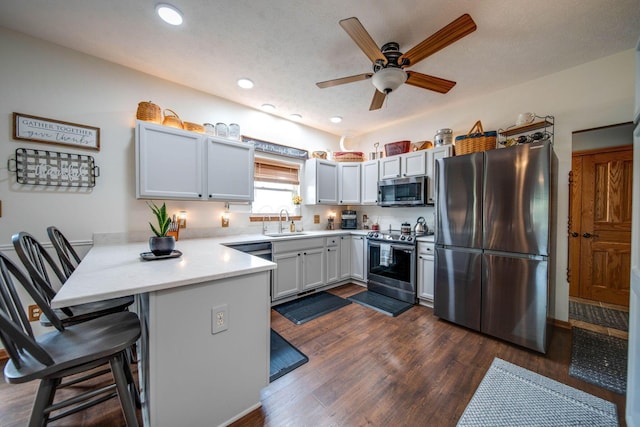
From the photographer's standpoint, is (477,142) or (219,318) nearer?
(219,318)

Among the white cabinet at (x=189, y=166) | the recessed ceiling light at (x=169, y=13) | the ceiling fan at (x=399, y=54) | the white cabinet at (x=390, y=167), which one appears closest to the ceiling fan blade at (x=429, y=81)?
the ceiling fan at (x=399, y=54)

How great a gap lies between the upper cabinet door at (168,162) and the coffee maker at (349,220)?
252cm

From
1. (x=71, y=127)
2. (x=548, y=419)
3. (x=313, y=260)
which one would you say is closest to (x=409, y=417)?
(x=548, y=419)

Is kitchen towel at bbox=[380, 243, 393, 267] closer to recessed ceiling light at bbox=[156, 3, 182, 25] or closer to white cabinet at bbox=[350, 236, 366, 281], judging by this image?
white cabinet at bbox=[350, 236, 366, 281]

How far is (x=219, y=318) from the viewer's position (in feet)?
4.31

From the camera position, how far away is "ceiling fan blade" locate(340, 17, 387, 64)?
4.91 ft

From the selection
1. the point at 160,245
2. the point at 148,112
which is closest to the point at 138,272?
the point at 160,245

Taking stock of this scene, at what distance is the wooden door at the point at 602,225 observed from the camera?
298 cm

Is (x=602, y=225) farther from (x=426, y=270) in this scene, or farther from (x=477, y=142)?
(x=426, y=270)

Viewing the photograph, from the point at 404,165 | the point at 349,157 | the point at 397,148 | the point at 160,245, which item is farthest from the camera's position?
the point at 349,157

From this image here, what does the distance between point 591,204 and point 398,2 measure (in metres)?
3.72

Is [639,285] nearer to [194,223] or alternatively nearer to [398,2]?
[398,2]

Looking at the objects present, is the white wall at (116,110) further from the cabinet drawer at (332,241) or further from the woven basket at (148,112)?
the cabinet drawer at (332,241)

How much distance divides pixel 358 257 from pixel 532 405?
97.5 inches
